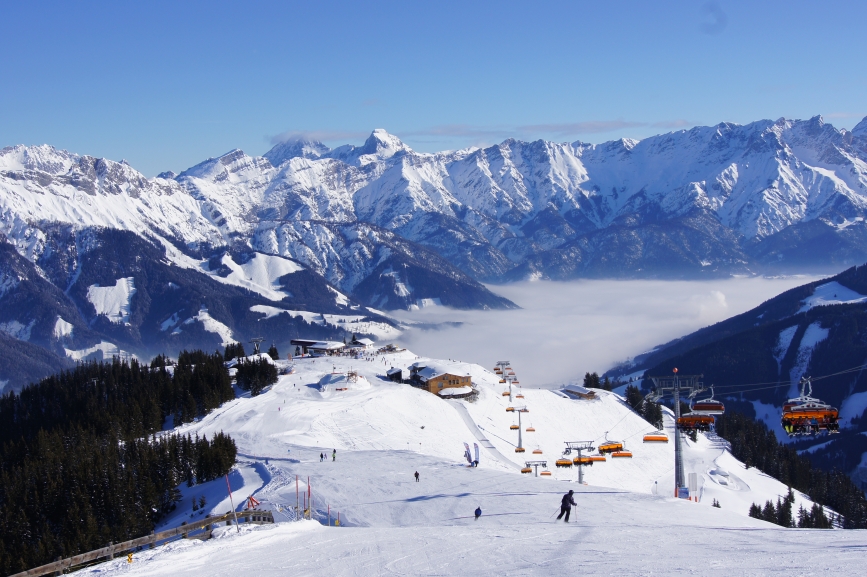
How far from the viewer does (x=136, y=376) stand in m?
120

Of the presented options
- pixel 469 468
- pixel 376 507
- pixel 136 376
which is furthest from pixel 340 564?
pixel 136 376

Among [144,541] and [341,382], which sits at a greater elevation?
[341,382]

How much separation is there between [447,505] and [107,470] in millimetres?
33445

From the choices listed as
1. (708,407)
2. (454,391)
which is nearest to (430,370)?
(454,391)

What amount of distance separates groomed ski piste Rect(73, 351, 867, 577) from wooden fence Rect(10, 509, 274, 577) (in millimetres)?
962

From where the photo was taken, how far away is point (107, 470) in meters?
68.7

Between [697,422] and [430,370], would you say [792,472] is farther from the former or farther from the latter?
[697,422]

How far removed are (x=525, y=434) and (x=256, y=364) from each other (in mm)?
36718

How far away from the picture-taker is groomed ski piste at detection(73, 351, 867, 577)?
30578 millimetres

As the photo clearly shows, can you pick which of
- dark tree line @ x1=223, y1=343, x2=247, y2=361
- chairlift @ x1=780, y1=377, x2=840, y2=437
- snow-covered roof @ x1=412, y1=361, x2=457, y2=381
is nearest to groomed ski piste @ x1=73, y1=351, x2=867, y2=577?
snow-covered roof @ x1=412, y1=361, x2=457, y2=381

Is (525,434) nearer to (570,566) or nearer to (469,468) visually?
(469,468)

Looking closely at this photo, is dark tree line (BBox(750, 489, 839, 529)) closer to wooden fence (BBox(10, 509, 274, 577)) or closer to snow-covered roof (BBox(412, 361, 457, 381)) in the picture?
snow-covered roof (BBox(412, 361, 457, 381))

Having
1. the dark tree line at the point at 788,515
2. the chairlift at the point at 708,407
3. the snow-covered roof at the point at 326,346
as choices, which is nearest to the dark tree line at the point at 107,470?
the chairlift at the point at 708,407

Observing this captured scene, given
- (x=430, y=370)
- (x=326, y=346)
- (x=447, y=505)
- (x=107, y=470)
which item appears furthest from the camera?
(x=326, y=346)
